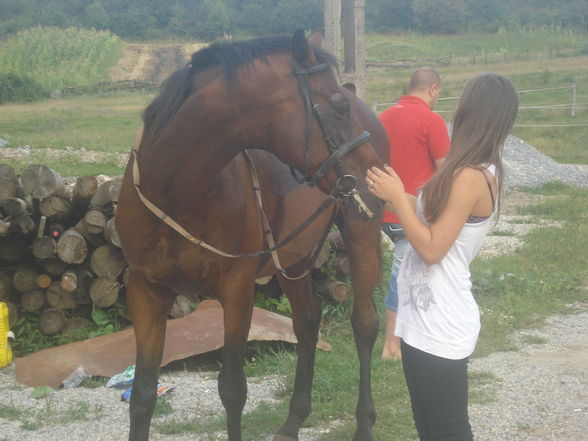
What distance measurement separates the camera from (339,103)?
2883 mm

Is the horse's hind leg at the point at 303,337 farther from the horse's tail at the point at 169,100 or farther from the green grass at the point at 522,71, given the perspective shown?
the green grass at the point at 522,71

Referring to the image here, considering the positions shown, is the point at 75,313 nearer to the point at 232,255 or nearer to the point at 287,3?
the point at 232,255

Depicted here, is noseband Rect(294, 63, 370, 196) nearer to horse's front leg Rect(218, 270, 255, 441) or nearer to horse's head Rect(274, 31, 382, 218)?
horse's head Rect(274, 31, 382, 218)

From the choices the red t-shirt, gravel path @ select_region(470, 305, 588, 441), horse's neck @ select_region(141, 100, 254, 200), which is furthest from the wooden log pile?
gravel path @ select_region(470, 305, 588, 441)

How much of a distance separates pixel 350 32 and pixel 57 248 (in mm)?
3605

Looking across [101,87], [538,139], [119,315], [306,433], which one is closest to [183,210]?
[306,433]

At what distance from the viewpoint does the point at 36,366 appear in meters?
4.79

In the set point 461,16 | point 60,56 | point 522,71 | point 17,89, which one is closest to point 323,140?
point 522,71

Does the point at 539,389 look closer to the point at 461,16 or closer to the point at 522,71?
the point at 522,71

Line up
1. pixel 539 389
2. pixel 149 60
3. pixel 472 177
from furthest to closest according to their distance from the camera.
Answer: pixel 149 60
pixel 539 389
pixel 472 177

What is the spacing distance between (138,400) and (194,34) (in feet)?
188

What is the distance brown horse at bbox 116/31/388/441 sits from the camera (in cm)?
287

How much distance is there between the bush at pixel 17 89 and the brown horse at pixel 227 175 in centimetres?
3394

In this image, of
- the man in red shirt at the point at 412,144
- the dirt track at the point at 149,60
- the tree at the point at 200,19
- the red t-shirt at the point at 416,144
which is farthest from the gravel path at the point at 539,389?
the tree at the point at 200,19
